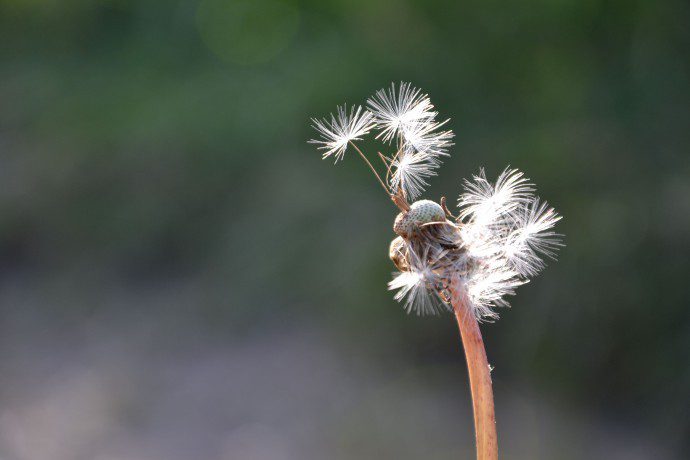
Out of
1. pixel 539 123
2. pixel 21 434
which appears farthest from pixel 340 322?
pixel 21 434

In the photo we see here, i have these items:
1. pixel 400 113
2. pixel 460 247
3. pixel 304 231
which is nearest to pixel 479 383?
pixel 460 247

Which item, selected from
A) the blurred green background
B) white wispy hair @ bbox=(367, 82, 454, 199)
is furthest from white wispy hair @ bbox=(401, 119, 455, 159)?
the blurred green background

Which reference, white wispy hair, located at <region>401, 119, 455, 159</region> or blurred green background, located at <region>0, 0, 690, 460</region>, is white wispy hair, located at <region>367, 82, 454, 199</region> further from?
blurred green background, located at <region>0, 0, 690, 460</region>

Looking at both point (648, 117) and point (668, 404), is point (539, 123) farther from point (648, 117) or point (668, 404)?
point (668, 404)

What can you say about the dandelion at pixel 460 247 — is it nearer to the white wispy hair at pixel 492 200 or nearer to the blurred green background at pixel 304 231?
the white wispy hair at pixel 492 200

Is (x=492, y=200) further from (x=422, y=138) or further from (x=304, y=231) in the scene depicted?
(x=304, y=231)

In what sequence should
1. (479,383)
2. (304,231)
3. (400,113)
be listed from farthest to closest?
(304,231) < (400,113) < (479,383)

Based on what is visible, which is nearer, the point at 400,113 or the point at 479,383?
the point at 479,383
